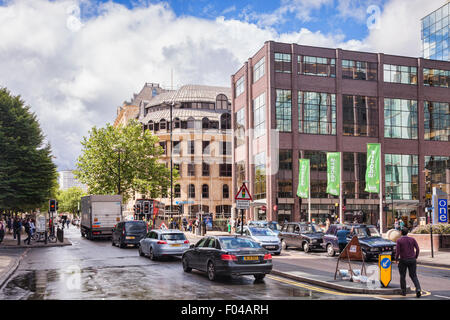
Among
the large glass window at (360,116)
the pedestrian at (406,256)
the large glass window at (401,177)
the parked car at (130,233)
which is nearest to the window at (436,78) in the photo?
the large glass window at (360,116)

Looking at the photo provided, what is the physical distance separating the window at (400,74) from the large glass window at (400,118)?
265 cm

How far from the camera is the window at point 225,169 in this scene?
3669 inches

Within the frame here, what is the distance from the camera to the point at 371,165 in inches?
1833

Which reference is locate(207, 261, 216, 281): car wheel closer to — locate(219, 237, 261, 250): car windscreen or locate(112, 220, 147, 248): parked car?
locate(219, 237, 261, 250): car windscreen

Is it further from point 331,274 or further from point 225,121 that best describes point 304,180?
point 225,121

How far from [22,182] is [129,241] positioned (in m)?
14.6

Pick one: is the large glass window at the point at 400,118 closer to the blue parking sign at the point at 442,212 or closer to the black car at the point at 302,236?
the blue parking sign at the point at 442,212

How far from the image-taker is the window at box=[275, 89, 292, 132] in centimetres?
6031

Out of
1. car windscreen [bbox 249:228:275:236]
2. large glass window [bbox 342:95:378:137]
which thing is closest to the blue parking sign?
car windscreen [bbox 249:228:275:236]

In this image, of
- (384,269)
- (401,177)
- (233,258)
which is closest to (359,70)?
(401,177)

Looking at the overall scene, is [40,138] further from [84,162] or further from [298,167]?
[298,167]

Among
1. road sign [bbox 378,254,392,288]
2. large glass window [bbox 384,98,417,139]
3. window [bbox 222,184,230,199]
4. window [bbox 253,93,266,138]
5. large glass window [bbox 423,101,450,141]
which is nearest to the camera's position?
road sign [bbox 378,254,392,288]

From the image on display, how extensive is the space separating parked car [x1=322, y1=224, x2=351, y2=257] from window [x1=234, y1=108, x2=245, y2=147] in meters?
41.7
